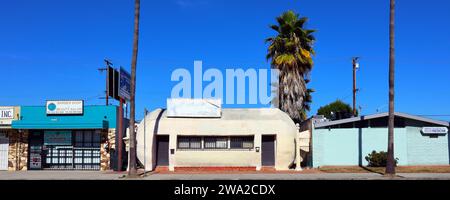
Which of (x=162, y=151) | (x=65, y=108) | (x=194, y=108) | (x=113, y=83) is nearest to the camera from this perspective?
(x=113, y=83)

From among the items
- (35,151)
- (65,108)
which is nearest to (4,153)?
(35,151)

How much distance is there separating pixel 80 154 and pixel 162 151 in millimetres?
5571

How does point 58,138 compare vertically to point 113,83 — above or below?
below

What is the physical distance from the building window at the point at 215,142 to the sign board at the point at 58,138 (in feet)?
29.7

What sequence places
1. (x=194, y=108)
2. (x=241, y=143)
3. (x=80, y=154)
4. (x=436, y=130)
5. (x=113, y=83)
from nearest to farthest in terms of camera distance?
(x=113, y=83)
(x=436, y=130)
(x=194, y=108)
(x=241, y=143)
(x=80, y=154)

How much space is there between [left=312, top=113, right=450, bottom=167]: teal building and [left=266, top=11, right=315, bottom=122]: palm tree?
6.46 metres

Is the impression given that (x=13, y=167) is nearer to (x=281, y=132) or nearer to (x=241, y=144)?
(x=241, y=144)

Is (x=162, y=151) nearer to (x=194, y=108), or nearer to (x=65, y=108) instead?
(x=194, y=108)

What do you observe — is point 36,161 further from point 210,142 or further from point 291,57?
point 291,57

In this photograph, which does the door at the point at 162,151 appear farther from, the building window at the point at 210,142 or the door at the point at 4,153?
the door at the point at 4,153

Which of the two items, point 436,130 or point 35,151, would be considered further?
point 35,151

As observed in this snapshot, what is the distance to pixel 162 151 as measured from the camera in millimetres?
33656

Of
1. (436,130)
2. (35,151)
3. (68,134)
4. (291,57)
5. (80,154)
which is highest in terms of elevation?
(291,57)
